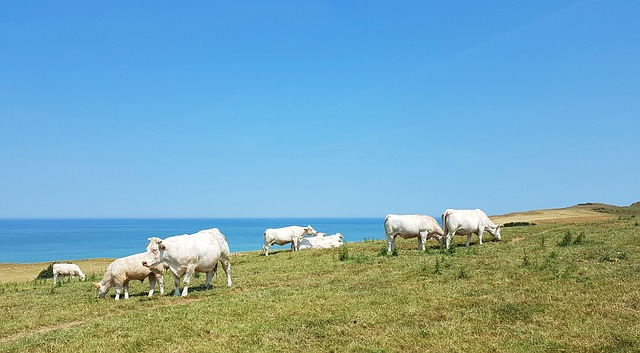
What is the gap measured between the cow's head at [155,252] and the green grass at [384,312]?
4.48 feet

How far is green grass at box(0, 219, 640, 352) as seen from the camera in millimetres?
9406

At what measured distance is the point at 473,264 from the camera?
1903 cm

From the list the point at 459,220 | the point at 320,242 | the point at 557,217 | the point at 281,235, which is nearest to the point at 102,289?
the point at 459,220

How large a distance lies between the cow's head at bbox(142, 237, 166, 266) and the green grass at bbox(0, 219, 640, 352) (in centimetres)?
136

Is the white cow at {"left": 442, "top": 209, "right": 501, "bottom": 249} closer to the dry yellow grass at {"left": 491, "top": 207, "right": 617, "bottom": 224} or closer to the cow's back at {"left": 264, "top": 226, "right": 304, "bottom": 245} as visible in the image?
the cow's back at {"left": 264, "top": 226, "right": 304, "bottom": 245}

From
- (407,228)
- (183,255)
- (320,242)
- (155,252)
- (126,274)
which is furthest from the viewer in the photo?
(320,242)

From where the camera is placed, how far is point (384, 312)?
1177 centimetres

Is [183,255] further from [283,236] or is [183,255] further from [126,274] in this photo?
A: [283,236]

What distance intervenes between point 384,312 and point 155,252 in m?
9.78

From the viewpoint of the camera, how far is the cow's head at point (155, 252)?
17.6 meters

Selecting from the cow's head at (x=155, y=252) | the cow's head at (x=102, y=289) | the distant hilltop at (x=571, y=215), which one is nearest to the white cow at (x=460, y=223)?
the cow's head at (x=155, y=252)

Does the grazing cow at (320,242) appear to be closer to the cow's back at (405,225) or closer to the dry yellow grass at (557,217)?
the cow's back at (405,225)

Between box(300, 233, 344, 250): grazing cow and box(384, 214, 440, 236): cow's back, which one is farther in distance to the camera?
Answer: box(300, 233, 344, 250): grazing cow

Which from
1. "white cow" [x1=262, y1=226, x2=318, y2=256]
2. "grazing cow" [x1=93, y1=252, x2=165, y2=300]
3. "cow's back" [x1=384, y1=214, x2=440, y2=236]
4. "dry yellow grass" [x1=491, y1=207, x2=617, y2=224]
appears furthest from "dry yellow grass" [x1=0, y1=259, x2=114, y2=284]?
"dry yellow grass" [x1=491, y1=207, x2=617, y2=224]
